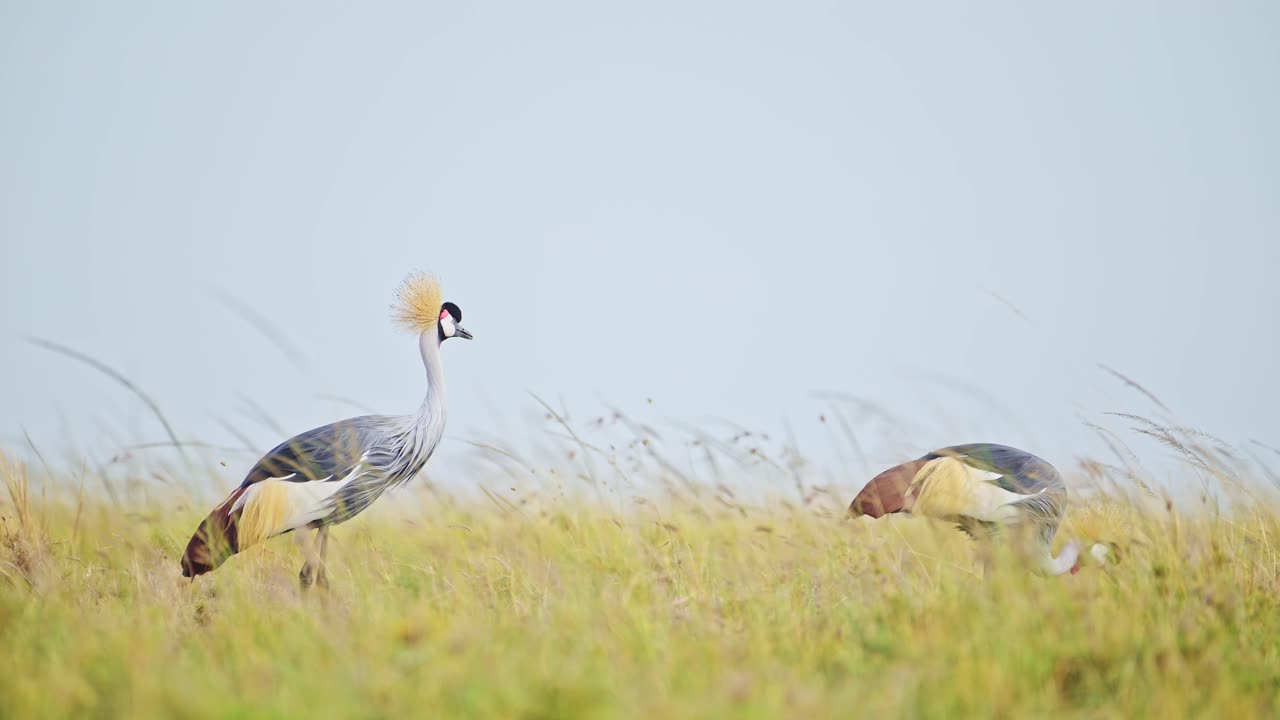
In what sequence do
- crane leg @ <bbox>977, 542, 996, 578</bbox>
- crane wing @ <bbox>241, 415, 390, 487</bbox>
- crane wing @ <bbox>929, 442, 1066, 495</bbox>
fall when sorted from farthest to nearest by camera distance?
crane wing @ <bbox>241, 415, 390, 487</bbox> < crane wing @ <bbox>929, 442, 1066, 495</bbox> < crane leg @ <bbox>977, 542, 996, 578</bbox>

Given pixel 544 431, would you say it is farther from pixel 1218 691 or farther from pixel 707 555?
pixel 1218 691

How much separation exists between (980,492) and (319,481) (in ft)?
13.7

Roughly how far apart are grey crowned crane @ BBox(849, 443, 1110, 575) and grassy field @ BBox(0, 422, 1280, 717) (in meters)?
0.28

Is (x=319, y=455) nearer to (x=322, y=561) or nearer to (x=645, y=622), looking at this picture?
(x=322, y=561)

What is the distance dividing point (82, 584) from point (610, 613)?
12.0ft

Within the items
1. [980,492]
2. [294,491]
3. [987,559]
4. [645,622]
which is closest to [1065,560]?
[987,559]

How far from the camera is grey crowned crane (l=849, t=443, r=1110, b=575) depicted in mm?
6113

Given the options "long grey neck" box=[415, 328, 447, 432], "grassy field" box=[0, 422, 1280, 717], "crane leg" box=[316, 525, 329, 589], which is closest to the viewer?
"grassy field" box=[0, 422, 1280, 717]

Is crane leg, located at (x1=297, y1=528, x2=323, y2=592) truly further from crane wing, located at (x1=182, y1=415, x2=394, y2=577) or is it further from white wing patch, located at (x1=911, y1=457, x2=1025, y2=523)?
white wing patch, located at (x1=911, y1=457, x2=1025, y2=523)

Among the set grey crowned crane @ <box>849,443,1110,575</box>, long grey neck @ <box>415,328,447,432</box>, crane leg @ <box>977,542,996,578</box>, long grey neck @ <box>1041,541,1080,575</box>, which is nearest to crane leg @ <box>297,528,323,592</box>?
long grey neck @ <box>415,328,447,432</box>

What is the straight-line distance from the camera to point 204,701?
2.90 m

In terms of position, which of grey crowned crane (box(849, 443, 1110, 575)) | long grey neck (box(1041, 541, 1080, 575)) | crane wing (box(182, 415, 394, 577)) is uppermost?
crane wing (box(182, 415, 394, 577))

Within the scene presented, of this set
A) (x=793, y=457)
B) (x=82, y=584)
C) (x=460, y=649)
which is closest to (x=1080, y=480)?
(x=793, y=457)

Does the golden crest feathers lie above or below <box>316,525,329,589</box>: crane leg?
above
